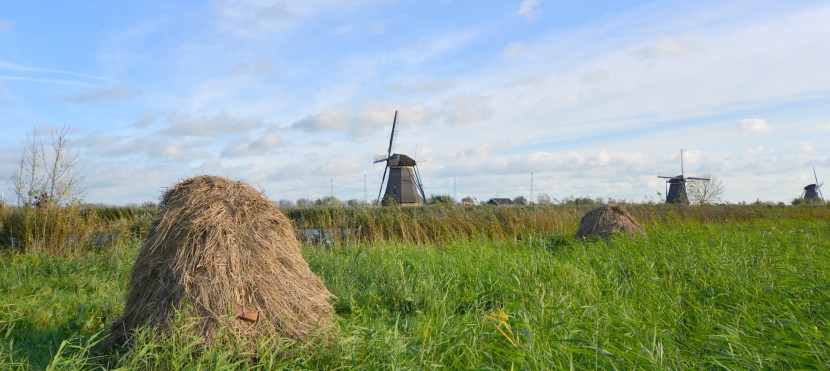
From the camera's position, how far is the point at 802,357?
10.9 ft

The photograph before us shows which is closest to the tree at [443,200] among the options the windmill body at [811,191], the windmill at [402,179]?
the windmill at [402,179]

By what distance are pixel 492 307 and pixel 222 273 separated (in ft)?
8.51

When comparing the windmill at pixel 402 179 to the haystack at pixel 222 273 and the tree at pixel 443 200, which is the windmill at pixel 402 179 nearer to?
the tree at pixel 443 200

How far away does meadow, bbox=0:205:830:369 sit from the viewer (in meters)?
3.61

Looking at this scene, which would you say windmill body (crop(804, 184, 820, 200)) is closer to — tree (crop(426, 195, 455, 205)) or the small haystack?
tree (crop(426, 195, 455, 205))

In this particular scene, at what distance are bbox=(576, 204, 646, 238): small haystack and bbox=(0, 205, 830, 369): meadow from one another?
13.8 inches

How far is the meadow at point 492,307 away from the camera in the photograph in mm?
3607

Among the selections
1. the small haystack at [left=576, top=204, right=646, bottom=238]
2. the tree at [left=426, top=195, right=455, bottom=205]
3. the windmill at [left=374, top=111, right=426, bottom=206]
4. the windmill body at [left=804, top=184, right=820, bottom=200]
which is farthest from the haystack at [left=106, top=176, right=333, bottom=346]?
the windmill body at [left=804, top=184, right=820, bottom=200]

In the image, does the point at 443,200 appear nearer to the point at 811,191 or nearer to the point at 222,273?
the point at 222,273

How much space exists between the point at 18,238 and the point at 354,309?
8.86m

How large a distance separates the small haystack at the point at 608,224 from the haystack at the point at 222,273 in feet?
24.2

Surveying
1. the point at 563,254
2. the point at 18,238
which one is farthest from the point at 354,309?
the point at 18,238

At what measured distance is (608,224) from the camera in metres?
10.8

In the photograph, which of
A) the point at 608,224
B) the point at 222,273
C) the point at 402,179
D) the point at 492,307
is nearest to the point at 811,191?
the point at 402,179
